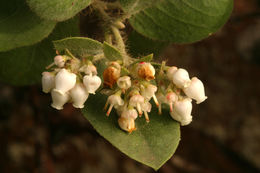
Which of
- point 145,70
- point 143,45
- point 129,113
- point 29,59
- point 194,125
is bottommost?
point 194,125

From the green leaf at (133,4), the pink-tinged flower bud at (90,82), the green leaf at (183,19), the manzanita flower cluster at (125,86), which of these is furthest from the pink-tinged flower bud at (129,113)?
the green leaf at (183,19)

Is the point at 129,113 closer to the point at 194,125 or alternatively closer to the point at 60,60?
the point at 60,60

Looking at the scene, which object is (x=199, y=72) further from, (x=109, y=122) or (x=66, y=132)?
(x=109, y=122)

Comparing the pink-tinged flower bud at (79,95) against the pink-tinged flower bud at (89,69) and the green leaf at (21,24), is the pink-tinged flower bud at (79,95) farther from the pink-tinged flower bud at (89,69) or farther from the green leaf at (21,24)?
the green leaf at (21,24)

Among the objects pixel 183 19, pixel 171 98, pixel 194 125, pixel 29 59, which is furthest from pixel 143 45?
pixel 194 125

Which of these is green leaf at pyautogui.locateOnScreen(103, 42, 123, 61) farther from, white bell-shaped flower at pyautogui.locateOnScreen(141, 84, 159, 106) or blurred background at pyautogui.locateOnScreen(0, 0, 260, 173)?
blurred background at pyautogui.locateOnScreen(0, 0, 260, 173)

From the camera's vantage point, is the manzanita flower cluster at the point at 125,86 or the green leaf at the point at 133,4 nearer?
the manzanita flower cluster at the point at 125,86

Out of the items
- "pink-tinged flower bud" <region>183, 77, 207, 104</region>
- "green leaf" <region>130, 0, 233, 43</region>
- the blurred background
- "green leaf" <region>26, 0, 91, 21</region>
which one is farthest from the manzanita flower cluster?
the blurred background
